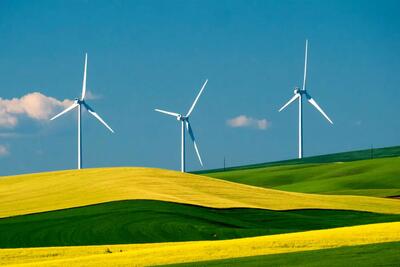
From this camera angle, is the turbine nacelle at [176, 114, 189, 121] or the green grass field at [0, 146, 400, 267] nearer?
the green grass field at [0, 146, 400, 267]

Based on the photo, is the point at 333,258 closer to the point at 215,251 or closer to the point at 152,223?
the point at 215,251

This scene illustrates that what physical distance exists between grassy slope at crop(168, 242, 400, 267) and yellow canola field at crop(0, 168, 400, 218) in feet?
82.8

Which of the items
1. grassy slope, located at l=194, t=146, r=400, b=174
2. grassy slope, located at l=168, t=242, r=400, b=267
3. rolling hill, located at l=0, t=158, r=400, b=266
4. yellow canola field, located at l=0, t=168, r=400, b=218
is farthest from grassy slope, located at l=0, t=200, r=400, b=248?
grassy slope, located at l=194, t=146, r=400, b=174

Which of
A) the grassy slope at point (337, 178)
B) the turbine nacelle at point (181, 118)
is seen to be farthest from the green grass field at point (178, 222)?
the turbine nacelle at point (181, 118)

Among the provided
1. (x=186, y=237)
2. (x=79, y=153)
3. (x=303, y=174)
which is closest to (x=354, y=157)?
(x=303, y=174)

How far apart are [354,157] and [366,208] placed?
83.6 meters

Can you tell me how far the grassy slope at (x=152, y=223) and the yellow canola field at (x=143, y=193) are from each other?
93.5 inches

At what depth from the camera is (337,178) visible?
83312 mm

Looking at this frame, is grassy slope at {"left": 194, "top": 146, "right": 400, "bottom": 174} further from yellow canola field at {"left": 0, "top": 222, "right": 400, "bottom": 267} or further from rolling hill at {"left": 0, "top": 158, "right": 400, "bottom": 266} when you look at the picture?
yellow canola field at {"left": 0, "top": 222, "right": 400, "bottom": 267}

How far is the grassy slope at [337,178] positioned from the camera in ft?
247

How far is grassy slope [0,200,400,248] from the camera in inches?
1374

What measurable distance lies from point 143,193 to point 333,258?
100.0 feet

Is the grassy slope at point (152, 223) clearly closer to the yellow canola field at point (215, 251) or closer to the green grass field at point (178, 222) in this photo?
the green grass field at point (178, 222)

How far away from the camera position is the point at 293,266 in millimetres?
18062
